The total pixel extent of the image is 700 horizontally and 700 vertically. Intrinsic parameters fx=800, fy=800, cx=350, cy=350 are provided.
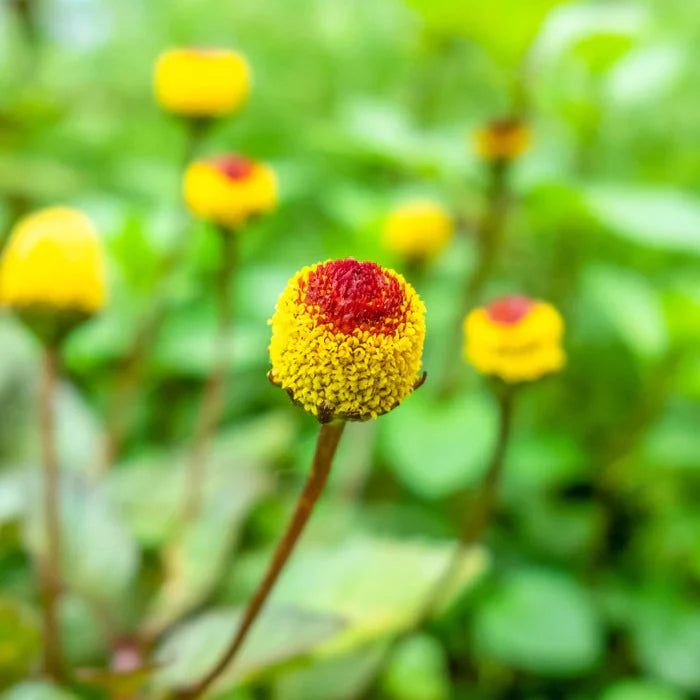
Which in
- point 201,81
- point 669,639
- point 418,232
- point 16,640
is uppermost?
point 201,81

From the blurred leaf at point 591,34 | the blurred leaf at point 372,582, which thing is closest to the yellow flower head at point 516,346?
the blurred leaf at point 372,582

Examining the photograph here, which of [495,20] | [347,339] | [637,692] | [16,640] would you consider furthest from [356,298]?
[495,20]

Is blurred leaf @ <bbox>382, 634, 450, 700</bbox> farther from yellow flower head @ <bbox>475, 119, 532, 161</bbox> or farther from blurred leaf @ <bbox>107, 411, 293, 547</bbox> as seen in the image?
yellow flower head @ <bbox>475, 119, 532, 161</bbox>

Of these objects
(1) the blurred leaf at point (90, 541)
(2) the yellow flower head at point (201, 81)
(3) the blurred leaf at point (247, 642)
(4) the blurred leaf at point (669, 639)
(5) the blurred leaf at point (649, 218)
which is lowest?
(4) the blurred leaf at point (669, 639)

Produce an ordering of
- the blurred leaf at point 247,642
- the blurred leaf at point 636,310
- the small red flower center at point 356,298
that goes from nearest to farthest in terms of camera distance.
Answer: the small red flower center at point 356,298
the blurred leaf at point 247,642
the blurred leaf at point 636,310

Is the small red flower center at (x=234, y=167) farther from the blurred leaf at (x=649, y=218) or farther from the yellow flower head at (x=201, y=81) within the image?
the blurred leaf at (x=649, y=218)

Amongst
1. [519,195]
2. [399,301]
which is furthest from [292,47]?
[399,301]

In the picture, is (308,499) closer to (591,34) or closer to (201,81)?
(201,81)
